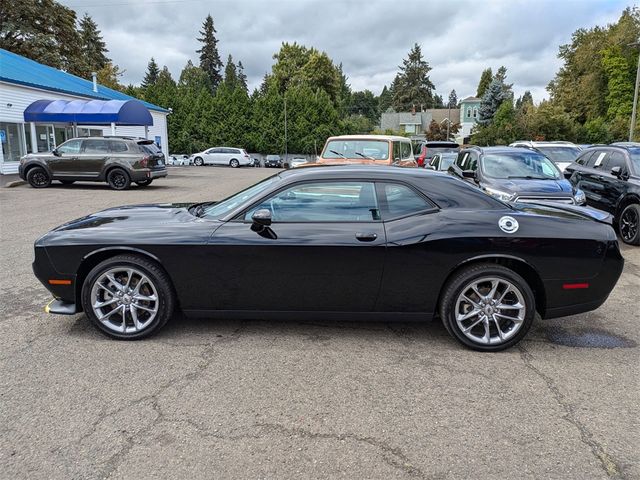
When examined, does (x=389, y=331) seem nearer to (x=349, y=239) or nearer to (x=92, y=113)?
(x=349, y=239)

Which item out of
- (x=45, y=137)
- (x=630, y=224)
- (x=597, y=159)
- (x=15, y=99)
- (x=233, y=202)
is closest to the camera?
(x=233, y=202)

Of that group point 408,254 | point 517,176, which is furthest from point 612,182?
point 408,254

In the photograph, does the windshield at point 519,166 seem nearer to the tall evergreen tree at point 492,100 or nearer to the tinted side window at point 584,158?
the tinted side window at point 584,158

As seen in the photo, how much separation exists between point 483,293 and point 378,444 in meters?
1.74

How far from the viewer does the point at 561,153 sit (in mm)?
15023

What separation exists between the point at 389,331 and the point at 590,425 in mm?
1788

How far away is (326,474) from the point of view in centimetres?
248

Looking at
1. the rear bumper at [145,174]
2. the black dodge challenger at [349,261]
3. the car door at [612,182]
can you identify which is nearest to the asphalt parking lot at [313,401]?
the black dodge challenger at [349,261]

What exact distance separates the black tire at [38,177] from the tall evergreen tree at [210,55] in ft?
248

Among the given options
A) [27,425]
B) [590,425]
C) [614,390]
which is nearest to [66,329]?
[27,425]

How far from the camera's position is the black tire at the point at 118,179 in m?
16.5

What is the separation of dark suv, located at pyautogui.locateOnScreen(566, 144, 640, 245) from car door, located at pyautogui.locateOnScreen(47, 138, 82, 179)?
15.2 m

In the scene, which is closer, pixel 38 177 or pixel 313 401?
pixel 313 401

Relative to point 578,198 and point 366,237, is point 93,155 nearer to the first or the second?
point 578,198
